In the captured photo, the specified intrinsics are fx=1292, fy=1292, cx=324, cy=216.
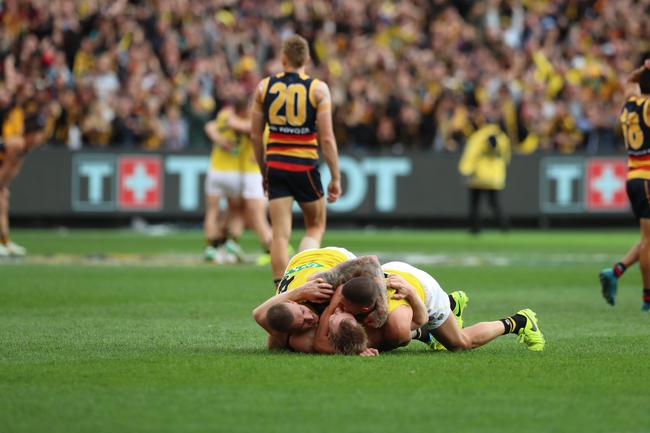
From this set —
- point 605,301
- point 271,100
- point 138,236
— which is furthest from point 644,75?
point 138,236

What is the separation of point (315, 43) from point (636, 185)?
755 inches

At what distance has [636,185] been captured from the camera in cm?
1251

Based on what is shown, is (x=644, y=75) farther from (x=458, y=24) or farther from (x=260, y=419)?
(x=458, y=24)

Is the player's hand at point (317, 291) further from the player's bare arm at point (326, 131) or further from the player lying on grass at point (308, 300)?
the player's bare arm at point (326, 131)

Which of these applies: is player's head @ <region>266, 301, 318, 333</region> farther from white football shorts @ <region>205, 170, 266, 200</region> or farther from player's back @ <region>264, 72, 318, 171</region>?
white football shorts @ <region>205, 170, 266, 200</region>

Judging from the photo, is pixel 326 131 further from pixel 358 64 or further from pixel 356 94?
pixel 358 64

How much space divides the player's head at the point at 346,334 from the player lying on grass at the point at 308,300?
11 cm

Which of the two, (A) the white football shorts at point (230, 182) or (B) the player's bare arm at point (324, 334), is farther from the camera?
(A) the white football shorts at point (230, 182)

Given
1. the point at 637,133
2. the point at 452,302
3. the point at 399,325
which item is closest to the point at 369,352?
the point at 399,325

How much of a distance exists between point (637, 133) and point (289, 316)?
5.42 metres

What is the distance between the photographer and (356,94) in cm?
3019

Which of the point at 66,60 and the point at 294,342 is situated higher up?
the point at 66,60

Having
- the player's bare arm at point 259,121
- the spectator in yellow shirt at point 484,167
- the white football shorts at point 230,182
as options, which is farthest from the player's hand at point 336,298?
the spectator in yellow shirt at point 484,167

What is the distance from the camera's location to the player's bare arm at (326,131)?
12.4 metres
